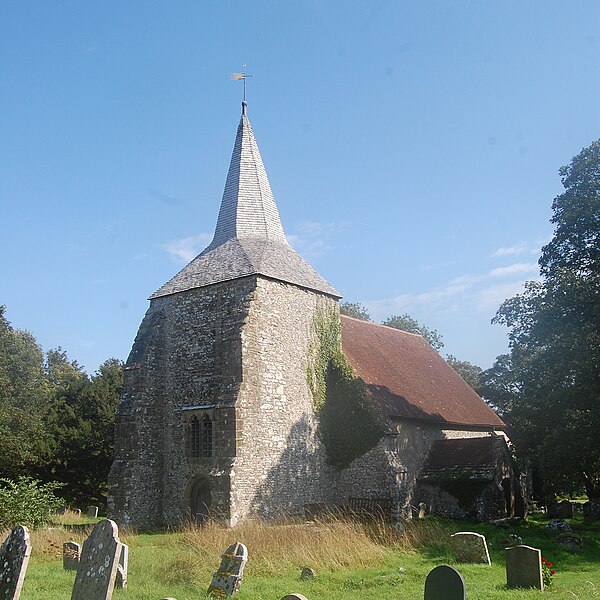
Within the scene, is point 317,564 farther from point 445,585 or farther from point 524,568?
point 445,585

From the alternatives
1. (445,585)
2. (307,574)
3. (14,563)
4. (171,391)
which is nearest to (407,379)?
(171,391)

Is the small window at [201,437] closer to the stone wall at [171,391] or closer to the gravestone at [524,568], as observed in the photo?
the stone wall at [171,391]

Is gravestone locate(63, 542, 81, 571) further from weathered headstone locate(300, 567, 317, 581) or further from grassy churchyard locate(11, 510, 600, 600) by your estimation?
weathered headstone locate(300, 567, 317, 581)

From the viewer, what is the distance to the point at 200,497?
2134cm

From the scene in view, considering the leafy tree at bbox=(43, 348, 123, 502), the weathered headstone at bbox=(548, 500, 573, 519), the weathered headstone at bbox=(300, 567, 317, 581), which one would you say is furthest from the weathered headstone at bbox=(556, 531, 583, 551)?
the leafy tree at bbox=(43, 348, 123, 502)

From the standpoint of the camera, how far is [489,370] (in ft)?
113

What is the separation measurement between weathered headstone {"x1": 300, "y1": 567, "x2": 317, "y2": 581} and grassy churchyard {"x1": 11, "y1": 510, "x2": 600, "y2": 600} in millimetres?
164

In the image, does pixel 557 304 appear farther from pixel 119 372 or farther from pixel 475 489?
pixel 119 372

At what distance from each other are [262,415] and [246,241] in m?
7.09

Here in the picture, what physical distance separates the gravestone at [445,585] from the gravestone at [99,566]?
4.23m

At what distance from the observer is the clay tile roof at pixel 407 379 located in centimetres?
2473

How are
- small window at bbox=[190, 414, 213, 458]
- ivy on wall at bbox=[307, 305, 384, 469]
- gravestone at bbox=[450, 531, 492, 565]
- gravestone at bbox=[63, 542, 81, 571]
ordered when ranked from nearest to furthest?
1. gravestone at bbox=[63, 542, 81, 571]
2. gravestone at bbox=[450, 531, 492, 565]
3. small window at bbox=[190, 414, 213, 458]
4. ivy on wall at bbox=[307, 305, 384, 469]

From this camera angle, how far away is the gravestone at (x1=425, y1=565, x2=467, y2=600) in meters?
8.11

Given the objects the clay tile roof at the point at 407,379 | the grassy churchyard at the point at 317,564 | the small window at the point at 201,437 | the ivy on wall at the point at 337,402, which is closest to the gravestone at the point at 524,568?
the grassy churchyard at the point at 317,564
